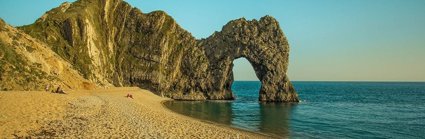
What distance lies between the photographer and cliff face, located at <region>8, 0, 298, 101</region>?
90875 millimetres

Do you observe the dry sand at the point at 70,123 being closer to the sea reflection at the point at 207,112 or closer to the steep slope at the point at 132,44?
the sea reflection at the point at 207,112

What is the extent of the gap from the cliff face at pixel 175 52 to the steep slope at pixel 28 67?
25.6m

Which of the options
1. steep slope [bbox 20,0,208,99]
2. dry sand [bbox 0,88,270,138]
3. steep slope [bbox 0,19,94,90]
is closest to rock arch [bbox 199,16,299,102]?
steep slope [bbox 20,0,208,99]

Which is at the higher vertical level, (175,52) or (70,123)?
(175,52)

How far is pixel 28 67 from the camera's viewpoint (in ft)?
162

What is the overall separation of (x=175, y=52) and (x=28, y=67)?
50964 millimetres

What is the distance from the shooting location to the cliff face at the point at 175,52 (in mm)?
90875

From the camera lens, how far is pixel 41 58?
5519 cm

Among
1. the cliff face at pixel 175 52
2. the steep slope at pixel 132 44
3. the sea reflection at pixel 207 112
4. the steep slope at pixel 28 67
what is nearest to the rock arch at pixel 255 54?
the cliff face at pixel 175 52

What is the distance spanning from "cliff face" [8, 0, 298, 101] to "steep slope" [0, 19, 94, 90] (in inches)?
1008

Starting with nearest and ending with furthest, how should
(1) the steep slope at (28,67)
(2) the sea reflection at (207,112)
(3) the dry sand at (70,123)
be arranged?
1. (3) the dry sand at (70,123)
2. (1) the steep slope at (28,67)
3. (2) the sea reflection at (207,112)

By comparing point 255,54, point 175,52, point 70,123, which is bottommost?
point 70,123

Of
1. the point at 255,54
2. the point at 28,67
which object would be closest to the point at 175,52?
the point at 255,54

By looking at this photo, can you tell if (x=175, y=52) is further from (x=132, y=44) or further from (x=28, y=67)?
(x=28, y=67)
